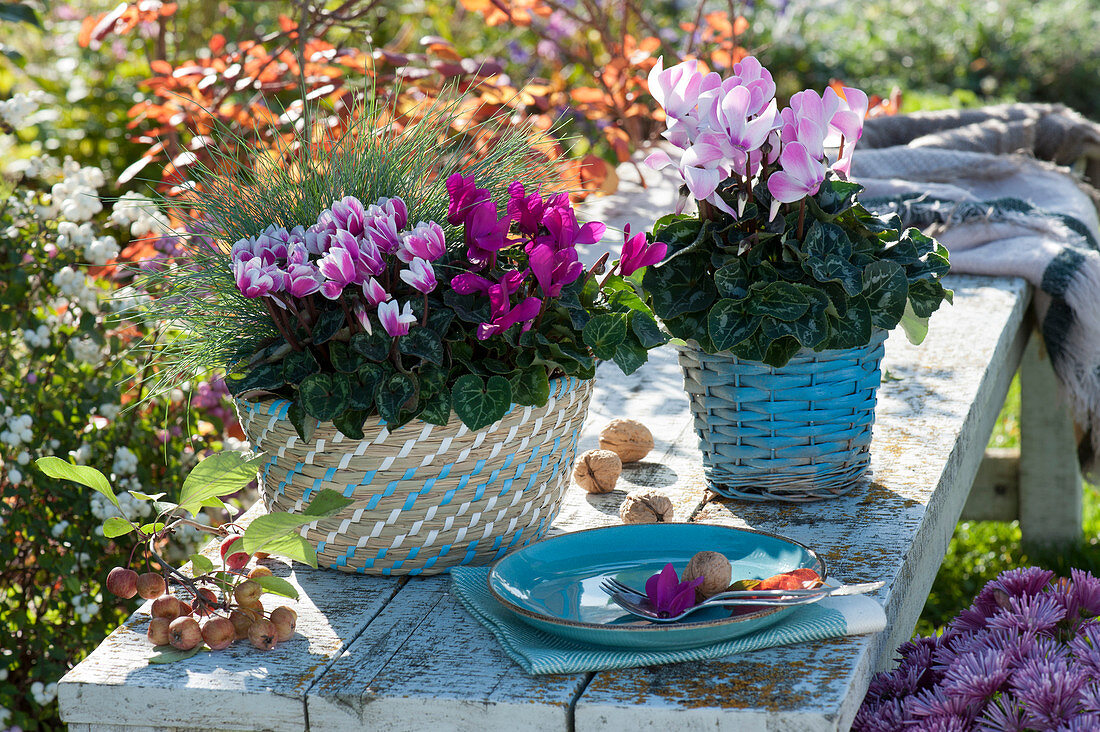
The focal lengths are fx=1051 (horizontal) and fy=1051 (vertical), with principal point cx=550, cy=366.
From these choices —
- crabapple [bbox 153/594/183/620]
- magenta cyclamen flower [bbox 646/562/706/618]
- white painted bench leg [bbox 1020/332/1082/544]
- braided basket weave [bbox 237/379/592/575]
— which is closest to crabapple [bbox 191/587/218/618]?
crabapple [bbox 153/594/183/620]

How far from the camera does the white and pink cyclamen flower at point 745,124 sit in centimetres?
109

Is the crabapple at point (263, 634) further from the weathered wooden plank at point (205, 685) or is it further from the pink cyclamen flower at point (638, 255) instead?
the pink cyclamen flower at point (638, 255)

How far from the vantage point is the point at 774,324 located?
3.96 ft

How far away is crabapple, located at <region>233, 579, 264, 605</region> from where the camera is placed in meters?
1.07

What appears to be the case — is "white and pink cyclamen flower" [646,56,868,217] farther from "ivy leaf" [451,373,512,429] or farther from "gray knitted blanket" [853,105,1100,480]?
"gray knitted blanket" [853,105,1100,480]

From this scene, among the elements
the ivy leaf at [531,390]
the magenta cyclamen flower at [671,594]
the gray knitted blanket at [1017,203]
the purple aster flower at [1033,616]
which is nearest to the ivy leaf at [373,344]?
the ivy leaf at [531,390]

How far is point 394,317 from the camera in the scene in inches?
40.1

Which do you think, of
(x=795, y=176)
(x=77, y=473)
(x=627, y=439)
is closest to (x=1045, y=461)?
(x=627, y=439)

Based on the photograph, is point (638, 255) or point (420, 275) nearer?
point (420, 275)

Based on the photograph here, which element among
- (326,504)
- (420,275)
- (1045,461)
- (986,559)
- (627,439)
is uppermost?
(420,275)

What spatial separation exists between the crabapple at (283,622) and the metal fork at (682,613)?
1.05 ft

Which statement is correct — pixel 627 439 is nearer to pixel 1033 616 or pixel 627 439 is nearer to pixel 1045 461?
pixel 1033 616

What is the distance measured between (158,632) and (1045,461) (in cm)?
245

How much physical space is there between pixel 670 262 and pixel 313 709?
2.10ft
